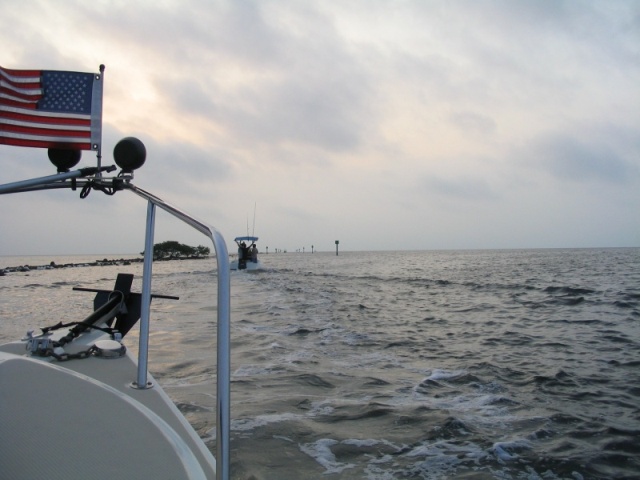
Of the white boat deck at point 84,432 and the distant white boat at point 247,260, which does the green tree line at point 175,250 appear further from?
the white boat deck at point 84,432

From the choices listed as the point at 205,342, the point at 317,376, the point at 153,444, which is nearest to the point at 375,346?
the point at 317,376

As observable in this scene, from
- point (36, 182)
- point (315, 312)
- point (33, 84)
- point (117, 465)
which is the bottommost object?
point (315, 312)

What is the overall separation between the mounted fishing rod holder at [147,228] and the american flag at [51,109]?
0.12m

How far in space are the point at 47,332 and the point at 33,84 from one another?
1.99 metres

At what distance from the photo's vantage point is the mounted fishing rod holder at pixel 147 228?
1.21 metres

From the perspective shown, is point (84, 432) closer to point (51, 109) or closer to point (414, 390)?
point (51, 109)

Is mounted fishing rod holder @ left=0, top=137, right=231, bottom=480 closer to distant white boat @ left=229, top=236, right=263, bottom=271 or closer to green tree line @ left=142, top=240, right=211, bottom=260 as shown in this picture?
distant white boat @ left=229, top=236, right=263, bottom=271

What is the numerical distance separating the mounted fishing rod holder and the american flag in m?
0.12

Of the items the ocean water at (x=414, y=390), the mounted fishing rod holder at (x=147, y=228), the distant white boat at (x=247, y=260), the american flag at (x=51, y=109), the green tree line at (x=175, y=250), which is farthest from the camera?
the green tree line at (x=175, y=250)

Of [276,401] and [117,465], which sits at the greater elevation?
[117,465]

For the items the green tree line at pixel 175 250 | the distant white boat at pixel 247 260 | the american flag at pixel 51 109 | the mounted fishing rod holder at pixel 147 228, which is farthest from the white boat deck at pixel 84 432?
the green tree line at pixel 175 250

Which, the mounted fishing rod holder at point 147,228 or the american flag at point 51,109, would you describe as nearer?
the mounted fishing rod holder at point 147,228

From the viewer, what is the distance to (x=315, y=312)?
12500 mm

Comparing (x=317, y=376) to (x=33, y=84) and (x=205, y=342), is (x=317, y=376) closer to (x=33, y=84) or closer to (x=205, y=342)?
(x=205, y=342)
